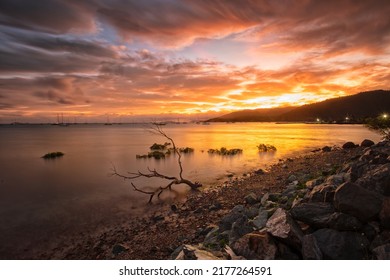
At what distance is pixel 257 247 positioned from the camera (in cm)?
439

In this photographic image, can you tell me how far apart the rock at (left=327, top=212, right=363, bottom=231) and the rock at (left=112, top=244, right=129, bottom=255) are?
609 centimetres

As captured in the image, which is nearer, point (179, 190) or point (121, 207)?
point (121, 207)

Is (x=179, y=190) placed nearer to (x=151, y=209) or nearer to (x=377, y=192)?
(x=151, y=209)

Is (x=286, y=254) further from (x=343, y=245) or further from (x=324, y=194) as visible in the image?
(x=324, y=194)

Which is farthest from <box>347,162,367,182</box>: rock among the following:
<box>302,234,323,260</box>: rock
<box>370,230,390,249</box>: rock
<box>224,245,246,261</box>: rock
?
<box>224,245,246,261</box>: rock

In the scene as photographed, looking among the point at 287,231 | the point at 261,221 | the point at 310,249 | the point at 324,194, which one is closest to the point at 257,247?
the point at 287,231

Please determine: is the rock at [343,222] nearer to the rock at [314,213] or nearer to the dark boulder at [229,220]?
the rock at [314,213]

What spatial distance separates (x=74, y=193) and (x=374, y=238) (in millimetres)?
14939

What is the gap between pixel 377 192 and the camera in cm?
491

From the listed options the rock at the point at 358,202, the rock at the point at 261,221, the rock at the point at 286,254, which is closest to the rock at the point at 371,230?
the rock at the point at 358,202

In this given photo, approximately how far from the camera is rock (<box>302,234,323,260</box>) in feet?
13.8

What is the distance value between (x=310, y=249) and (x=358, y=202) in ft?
4.30
